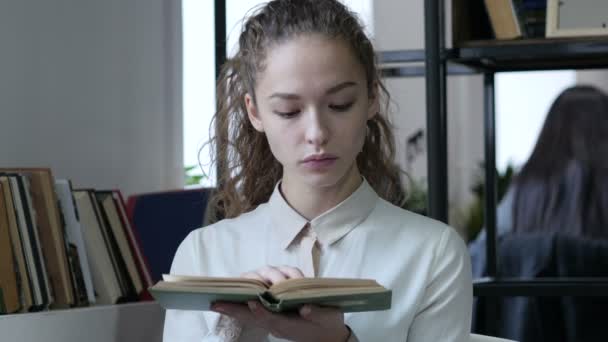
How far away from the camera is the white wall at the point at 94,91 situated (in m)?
2.16

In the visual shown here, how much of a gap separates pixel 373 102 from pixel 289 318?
0.44m

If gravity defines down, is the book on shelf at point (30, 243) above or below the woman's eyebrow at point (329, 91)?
below

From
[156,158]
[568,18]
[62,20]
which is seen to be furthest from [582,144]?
[62,20]

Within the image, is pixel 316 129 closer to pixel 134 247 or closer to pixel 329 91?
pixel 329 91

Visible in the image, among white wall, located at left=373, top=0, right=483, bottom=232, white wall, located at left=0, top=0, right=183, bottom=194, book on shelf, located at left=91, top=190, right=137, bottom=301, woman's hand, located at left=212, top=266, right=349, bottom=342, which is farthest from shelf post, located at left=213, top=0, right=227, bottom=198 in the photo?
white wall, located at left=373, top=0, right=483, bottom=232

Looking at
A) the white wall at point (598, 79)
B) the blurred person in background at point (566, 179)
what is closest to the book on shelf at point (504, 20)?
the blurred person in background at point (566, 179)

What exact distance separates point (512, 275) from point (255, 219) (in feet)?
6.65

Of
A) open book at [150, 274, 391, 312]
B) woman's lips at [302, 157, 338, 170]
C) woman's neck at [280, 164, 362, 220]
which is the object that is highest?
woman's lips at [302, 157, 338, 170]

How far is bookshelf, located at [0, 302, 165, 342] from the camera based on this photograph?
1769 mm

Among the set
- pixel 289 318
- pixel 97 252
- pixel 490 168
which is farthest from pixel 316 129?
pixel 490 168

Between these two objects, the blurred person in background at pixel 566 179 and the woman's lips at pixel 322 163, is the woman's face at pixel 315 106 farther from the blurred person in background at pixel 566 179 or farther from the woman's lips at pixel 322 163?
the blurred person in background at pixel 566 179

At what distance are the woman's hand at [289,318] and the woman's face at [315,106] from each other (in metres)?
0.20

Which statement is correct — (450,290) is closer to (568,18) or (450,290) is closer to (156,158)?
(568,18)

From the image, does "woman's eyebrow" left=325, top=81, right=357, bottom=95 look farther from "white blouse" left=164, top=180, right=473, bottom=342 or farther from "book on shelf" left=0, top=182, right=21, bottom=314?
"book on shelf" left=0, top=182, right=21, bottom=314
